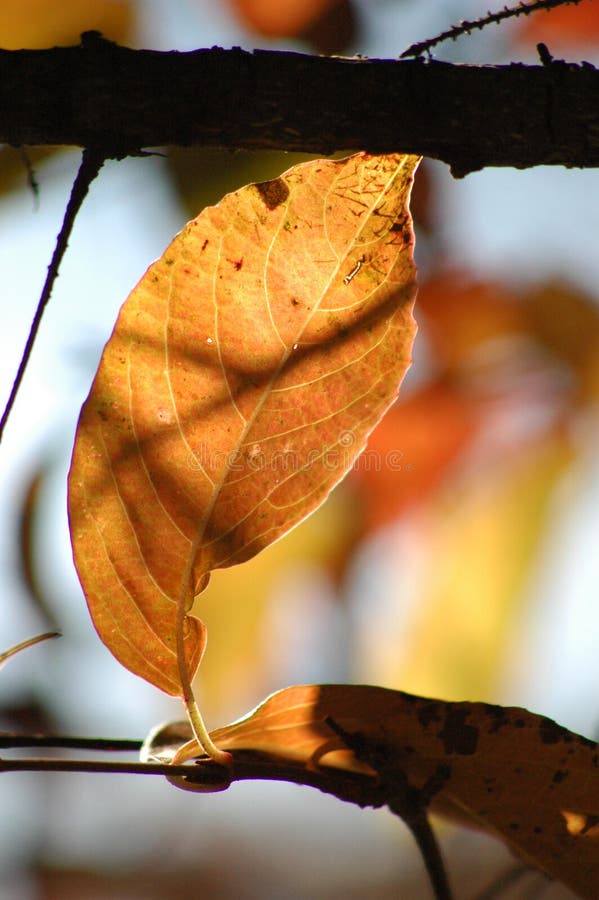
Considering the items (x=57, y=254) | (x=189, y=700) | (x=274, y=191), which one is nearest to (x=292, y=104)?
(x=274, y=191)

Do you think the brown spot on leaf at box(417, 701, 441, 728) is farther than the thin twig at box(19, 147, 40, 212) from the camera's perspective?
No

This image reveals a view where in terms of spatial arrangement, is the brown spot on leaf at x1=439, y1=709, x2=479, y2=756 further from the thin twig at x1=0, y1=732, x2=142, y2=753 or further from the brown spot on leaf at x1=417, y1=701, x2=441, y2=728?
the thin twig at x1=0, y1=732, x2=142, y2=753

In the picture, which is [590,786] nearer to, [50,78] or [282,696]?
[282,696]

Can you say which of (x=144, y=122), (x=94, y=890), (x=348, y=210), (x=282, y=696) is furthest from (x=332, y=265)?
(x=94, y=890)

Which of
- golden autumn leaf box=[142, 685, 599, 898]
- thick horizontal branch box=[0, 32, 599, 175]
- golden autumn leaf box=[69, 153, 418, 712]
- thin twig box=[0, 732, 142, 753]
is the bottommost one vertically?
golden autumn leaf box=[142, 685, 599, 898]

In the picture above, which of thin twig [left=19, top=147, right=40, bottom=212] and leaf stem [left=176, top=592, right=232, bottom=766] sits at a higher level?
thin twig [left=19, top=147, right=40, bottom=212]

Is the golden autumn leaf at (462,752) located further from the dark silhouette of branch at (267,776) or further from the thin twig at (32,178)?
the thin twig at (32,178)

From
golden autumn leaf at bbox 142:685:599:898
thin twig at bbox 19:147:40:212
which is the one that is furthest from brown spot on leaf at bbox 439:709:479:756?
thin twig at bbox 19:147:40:212

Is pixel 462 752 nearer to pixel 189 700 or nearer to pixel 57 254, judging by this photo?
pixel 189 700

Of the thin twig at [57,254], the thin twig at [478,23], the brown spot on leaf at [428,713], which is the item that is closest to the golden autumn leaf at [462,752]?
the brown spot on leaf at [428,713]
